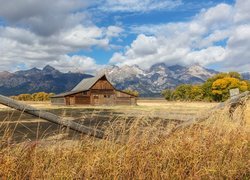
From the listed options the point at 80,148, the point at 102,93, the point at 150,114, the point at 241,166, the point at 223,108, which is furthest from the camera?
the point at 102,93

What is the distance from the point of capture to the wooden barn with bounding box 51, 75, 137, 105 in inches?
2833

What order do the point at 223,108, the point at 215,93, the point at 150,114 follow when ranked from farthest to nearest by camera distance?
the point at 215,93
the point at 223,108
the point at 150,114

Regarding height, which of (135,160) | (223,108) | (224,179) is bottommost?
(224,179)

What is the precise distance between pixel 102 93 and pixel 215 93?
33005mm

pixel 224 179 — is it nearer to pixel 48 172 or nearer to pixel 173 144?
pixel 173 144

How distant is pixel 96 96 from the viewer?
7350cm

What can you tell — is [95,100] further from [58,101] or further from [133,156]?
[133,156]

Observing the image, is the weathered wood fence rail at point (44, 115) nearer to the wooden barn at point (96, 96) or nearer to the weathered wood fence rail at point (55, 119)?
the weathered wood fence rail at point (55, 119)

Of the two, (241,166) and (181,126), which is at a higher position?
(181,126)

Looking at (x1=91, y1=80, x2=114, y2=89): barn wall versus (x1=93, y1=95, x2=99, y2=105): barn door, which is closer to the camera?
(x1=93, y1=95, x2=99, y2=105): barn door

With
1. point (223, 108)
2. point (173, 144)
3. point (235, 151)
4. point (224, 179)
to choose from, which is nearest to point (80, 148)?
point (173, 144)

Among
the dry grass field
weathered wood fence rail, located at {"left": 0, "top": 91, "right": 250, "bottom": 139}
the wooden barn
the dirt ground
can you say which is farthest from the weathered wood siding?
the dry grass field

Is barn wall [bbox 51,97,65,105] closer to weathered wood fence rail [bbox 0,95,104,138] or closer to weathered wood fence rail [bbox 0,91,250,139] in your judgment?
weathered wood fence rail [bbox 0,91,250,139]

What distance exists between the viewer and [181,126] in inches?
254
